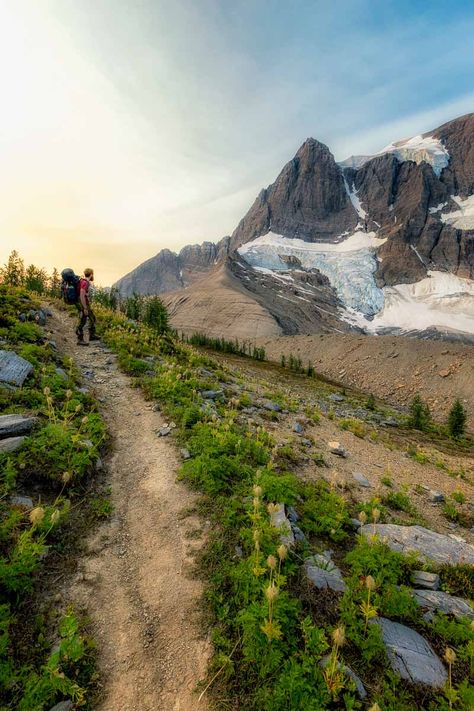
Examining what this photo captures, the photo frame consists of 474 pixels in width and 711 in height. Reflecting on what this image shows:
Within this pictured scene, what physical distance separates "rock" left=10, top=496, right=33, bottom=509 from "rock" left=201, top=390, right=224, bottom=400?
8461 millimetres

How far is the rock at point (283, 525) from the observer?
5.77 meters

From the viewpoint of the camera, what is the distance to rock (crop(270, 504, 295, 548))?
5.77 m

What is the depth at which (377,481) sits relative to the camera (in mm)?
11336

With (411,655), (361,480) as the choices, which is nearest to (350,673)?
(411,655)

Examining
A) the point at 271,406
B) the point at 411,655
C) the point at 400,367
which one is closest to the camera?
the point at 411,655

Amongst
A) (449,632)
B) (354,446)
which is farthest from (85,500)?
(354,446)

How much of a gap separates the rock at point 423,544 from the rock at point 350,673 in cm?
285

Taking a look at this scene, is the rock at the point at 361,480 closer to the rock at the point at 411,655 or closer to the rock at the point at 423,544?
the rock at the point at 423,544

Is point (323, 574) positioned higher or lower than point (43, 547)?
lower

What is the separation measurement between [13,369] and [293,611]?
9.44m

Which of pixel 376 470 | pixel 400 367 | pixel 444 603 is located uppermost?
pixel 444 603

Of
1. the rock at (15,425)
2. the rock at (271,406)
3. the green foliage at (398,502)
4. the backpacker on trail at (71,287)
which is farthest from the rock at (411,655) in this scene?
the backpacker on trail at (71,287)

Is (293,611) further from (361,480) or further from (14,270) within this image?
(14,270)

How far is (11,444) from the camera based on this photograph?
6.69 meters
